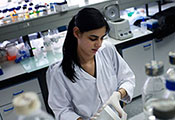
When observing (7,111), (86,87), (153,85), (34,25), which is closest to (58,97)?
(86,87)

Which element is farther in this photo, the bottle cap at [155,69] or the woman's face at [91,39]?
the woman's face at [91,39]

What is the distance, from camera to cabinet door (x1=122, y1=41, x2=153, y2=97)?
9.10 feet

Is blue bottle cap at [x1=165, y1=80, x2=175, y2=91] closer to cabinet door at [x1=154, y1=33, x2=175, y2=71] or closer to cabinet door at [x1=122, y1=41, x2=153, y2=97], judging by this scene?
cabinet door at [x1=122, y1=41, x2=153, y2=97]

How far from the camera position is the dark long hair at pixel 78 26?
1.32 meters

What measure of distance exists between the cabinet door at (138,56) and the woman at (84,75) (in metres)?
1.18

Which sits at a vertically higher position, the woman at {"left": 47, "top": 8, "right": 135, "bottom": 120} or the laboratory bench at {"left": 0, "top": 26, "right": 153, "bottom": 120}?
the woman at {"left": 47, "top": 8, "right": 135, "bottom": 120}

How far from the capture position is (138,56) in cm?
284

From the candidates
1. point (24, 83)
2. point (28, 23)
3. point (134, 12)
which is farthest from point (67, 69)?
point (134, 12)

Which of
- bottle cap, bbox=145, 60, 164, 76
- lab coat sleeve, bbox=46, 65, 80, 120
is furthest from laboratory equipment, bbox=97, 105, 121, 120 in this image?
bottle cap, bbox=145, 60, 164, 76

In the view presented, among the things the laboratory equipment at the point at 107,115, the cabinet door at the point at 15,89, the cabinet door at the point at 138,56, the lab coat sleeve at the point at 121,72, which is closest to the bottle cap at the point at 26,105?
the laboratory equipment at the point at 107,115

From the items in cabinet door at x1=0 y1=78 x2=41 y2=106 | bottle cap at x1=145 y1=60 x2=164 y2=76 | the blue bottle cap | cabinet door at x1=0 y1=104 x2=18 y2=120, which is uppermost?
bottle cap at x1=145 y1=60 x2=164 y2=76

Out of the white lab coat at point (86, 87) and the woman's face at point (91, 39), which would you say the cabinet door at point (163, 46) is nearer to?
the white lab coat at point (86, 87)

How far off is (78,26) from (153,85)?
2.24 ft

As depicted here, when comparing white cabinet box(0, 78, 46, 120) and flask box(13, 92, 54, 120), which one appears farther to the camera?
white cabinet box(0, 78, 46, 120)
